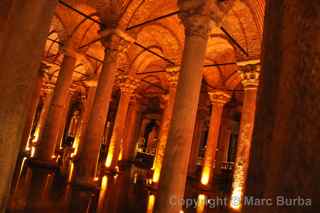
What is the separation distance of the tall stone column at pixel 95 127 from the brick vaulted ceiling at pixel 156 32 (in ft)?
4.07

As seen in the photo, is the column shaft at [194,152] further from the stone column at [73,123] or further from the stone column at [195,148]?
the stone column at [73,123]

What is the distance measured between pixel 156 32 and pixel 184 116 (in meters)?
7.05

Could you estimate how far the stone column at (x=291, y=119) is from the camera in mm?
1106

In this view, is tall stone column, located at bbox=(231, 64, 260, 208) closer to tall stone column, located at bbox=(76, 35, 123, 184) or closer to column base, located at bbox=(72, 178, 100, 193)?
column base, located at bbox=(72, 178, 100, 193)

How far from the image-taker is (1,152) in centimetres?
249

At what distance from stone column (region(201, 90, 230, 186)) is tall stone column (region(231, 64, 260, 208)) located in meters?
4.64

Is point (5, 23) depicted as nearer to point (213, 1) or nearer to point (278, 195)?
point (278, 195)

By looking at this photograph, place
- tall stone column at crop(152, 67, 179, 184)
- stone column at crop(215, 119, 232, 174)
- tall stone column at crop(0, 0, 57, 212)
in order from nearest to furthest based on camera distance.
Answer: tall stone column at crop(0, 0, 57, 212)
tall stone column at crop(152, 67, 179, 184)
stone column at crop(215, 119, 232, 174)

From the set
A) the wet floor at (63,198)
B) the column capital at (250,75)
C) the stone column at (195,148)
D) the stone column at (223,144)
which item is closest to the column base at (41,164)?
the wet floor at (63,198)

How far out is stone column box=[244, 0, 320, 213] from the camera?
3.63 ft

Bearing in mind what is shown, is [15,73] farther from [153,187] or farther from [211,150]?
[211,150]

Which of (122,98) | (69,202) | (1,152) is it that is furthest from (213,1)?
(122,98)

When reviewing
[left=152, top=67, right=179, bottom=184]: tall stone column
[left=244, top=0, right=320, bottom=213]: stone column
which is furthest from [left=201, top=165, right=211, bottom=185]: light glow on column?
[left=244, top=0, right=320, bottom=213]: stone column

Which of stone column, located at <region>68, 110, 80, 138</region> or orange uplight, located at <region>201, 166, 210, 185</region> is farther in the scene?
stone column, located at <region>68, 110, 80, 138</region>
